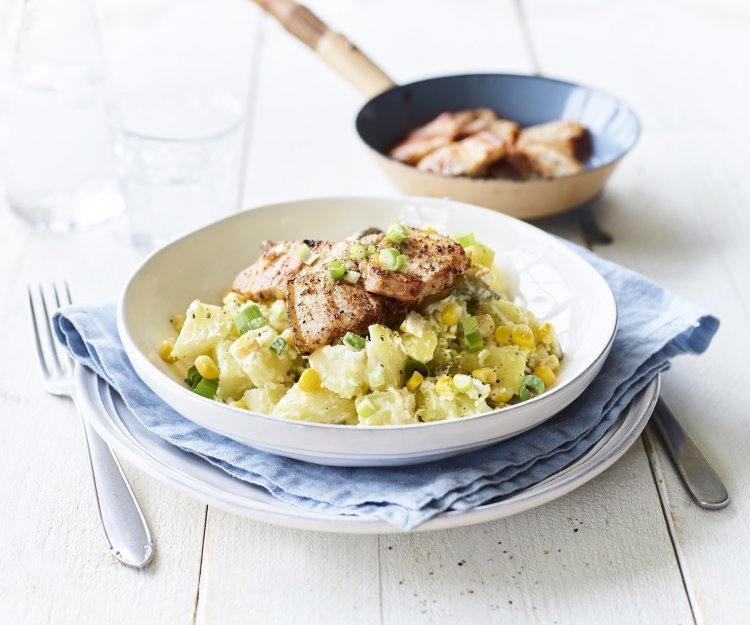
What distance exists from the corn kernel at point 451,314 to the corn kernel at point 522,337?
187 mm

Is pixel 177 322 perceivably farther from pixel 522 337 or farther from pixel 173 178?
pixel 173 178

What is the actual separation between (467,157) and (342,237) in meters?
0.96

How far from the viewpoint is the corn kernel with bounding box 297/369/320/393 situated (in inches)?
94.7

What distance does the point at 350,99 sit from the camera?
5508 millimetres

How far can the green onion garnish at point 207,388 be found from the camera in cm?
260

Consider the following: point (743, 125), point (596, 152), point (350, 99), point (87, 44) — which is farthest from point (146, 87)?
point (743, 125)

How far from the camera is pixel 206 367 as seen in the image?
2.60 metres

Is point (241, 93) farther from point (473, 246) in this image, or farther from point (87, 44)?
point (473, 246)

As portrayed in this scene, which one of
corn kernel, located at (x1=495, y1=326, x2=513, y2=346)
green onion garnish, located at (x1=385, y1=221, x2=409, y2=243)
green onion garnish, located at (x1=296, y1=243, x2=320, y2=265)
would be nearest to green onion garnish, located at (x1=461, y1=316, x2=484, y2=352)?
corn kernel, located at (x1=495, y1=326, x2=513, y2=346)

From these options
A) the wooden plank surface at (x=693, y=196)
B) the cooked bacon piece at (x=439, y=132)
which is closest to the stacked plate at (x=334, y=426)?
the wooden plank surface at (x=693, y=196)

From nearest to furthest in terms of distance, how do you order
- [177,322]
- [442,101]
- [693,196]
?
[177,322] < [693,196] < [442,101]

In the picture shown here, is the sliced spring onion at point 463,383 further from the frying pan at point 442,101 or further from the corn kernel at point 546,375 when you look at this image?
the frying pan at point 442,101

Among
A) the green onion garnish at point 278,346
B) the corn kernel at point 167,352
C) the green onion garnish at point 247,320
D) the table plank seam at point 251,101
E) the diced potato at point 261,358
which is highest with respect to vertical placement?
the green onion garnish at point 278,346

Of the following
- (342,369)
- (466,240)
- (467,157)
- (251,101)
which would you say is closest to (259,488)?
(342,369)
